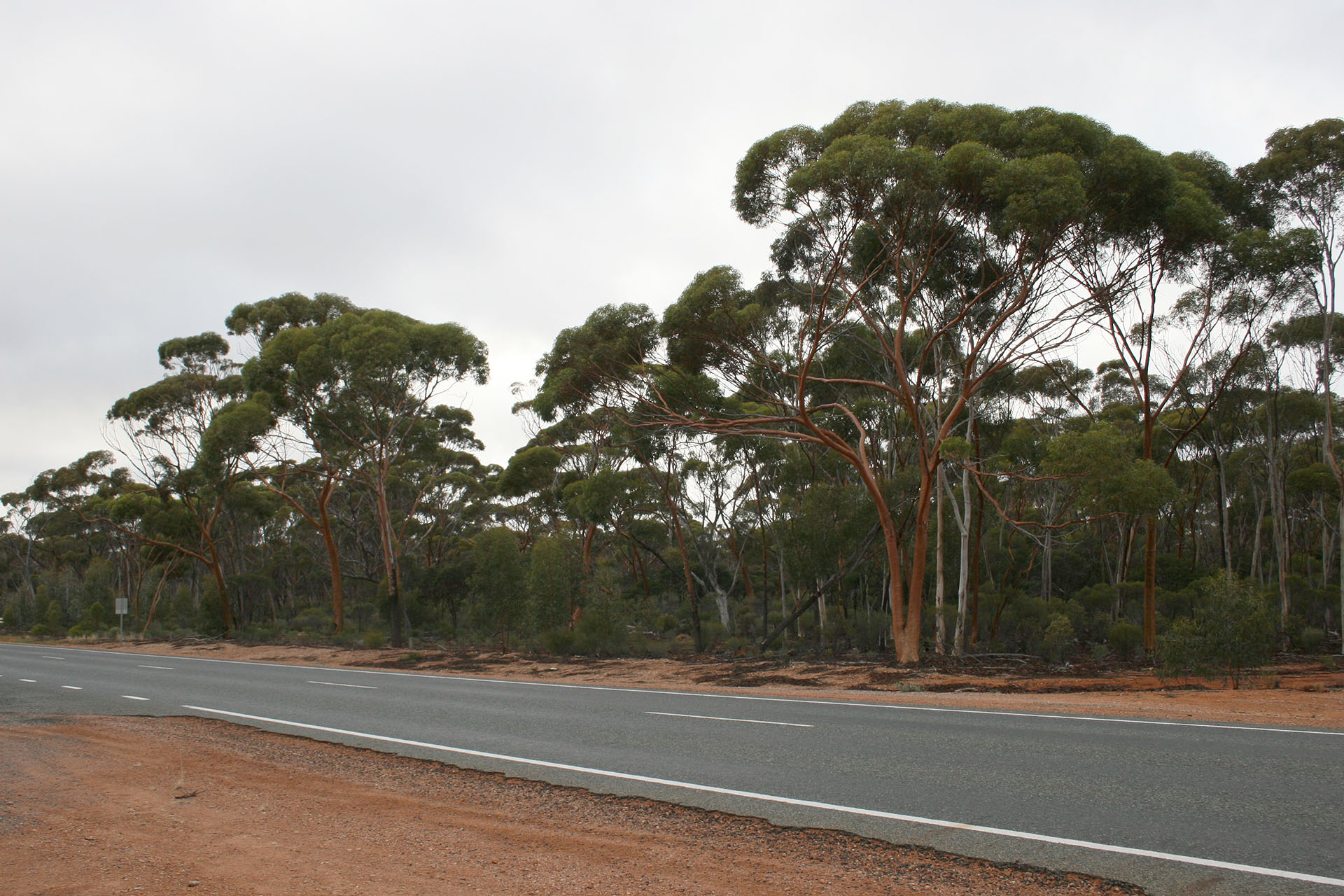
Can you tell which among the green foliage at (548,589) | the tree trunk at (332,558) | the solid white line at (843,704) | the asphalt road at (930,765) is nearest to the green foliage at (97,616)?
the tree trunk at (332,558)

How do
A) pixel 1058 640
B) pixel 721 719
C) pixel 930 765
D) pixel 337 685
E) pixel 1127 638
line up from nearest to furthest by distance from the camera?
pixel 930 765
pixel 721 719
pixel 337 685
pixel 1058 640
pixel 1127 638

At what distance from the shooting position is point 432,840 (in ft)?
19.7

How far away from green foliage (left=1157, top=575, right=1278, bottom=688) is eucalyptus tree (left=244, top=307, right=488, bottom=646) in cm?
2340

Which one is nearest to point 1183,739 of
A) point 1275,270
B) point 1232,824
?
point 1232,824

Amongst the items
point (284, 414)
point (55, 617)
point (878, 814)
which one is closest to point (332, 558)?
point (284, 414)

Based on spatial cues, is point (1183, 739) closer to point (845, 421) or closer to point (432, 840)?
point (432, 840)

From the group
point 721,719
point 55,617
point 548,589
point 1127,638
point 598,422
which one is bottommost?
point 55,617

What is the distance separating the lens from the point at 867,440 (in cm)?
3181

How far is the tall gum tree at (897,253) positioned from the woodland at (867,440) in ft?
0.28

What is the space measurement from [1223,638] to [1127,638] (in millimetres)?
8538

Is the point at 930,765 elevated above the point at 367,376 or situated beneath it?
situated beneath

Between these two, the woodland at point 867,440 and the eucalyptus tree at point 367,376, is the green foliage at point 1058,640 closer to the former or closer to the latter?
the woodland at point 867,440

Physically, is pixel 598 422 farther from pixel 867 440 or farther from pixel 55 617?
pixel 55 617

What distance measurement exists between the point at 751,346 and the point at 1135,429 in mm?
21326
